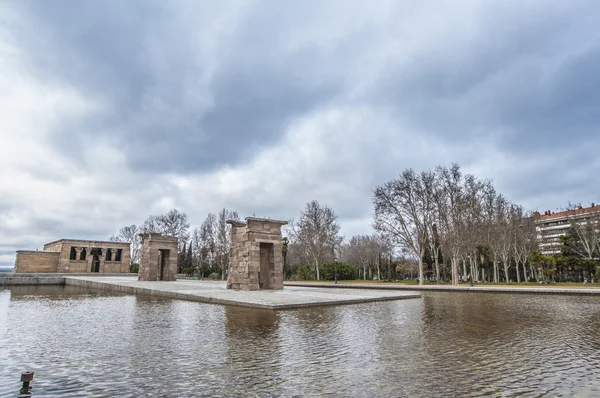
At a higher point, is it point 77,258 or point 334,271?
point 77,258

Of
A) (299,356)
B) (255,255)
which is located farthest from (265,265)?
(299,356)

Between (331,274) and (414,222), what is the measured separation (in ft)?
42.4

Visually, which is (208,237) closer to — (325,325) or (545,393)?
(325,325)

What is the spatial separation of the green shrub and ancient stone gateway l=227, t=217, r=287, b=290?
21521 mm

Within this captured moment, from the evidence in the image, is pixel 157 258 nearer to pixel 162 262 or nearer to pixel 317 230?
pixel 162 262

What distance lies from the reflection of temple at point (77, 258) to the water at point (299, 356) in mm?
37813

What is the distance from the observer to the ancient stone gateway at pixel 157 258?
28.8 m

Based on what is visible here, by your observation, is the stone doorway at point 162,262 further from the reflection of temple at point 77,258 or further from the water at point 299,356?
the water at point 299,356

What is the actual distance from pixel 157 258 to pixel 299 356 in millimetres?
26413

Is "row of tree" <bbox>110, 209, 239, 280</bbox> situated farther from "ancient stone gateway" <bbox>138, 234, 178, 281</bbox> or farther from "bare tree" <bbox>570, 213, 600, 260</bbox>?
"bare tree" <bbox>570, 213, 600, 260</bbox>

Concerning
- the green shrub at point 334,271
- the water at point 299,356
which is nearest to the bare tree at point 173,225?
the green shrub at point 334,271

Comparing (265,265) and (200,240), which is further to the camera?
(200,240)

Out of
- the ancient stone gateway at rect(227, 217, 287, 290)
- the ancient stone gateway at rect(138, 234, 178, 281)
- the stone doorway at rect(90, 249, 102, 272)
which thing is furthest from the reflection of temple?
the ancient stone gateway at rect(227, 217, 287, 290)

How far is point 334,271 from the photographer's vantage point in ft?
141
